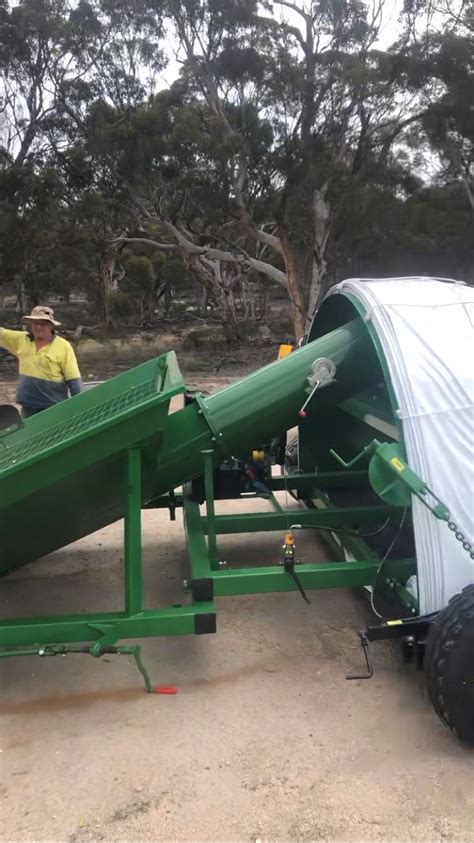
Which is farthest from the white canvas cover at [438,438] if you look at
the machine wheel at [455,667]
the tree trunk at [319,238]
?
the tree trunk at [319,238]

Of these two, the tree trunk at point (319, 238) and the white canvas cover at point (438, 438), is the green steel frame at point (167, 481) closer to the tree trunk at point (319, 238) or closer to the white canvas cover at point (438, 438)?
the white canvas cover at point (438, 438)

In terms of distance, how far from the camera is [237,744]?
121 inches

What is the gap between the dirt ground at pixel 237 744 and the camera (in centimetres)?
263

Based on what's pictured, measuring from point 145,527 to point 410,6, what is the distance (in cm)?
3002

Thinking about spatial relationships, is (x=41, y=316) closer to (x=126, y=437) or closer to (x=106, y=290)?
(x=126, y=437)

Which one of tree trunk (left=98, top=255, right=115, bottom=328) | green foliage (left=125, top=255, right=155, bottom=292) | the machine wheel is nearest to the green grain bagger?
the machine wheel

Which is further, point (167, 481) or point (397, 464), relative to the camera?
point (167, 481)

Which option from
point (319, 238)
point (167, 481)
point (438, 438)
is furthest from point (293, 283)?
point (438, 438)

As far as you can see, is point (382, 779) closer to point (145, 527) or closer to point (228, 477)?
point (228, 477)

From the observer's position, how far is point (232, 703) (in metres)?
3.39

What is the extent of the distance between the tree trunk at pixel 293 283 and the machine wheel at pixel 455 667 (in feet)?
75.9

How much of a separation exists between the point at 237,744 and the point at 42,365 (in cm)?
328

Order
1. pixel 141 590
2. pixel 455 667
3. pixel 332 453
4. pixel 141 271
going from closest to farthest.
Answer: pixel 455 667 → pixel 141 590 → pixel 332 453 → pixel 141 271

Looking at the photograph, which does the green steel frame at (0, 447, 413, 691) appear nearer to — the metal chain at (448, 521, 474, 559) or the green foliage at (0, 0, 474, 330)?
the metal chain at (448, 521, 474, 559)
